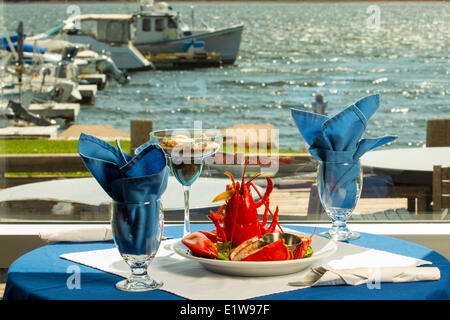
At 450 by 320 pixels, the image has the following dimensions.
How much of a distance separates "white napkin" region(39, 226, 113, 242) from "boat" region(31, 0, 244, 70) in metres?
1.59

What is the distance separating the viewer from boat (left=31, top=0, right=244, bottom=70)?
10.7 ft

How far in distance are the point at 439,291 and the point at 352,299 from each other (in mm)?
179

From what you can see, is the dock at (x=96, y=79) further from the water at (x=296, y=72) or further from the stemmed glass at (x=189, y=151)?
the stemmed glass at (x=189, y=151)

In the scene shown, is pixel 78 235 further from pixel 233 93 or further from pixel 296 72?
pixel 296 72

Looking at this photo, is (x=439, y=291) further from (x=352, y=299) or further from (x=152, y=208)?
(x=152, y=208)

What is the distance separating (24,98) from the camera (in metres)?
3.29

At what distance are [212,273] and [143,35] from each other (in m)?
1.96

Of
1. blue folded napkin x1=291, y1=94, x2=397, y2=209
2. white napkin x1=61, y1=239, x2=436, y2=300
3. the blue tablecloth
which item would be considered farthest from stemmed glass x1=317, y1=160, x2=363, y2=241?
the blue tablecloth

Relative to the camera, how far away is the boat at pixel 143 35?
3252mm

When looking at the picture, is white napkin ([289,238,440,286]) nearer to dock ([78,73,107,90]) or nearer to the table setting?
the table setting

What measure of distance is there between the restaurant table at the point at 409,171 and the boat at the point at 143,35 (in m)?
0.80

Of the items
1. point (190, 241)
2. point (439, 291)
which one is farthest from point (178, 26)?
point (439, 291)

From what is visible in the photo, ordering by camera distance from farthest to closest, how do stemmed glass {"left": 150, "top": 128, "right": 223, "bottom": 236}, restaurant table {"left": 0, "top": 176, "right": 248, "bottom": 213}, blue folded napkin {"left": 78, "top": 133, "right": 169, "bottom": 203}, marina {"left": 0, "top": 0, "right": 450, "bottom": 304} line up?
marina {"left": 0, "top": 0, "right": 450, "bottom": 304}, restaurant table {"left": 0, "top": 176, "right": 248, "bottom": 213}, stemmed glass {"left": 150, "top": 128, "right": 223, "bottom": 236}, blue folded napkin {"left": 78, "top": 133, "right": 169, "bottom": 203}

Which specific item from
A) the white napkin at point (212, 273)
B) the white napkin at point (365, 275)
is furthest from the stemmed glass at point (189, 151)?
the white napkin at point (365, 275)
